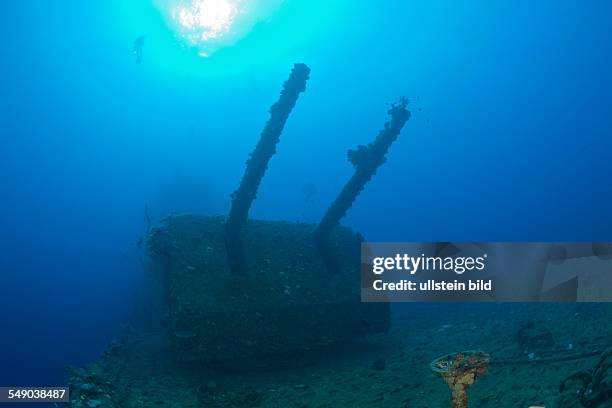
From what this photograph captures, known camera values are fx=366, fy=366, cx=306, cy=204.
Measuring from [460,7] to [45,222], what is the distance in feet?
326

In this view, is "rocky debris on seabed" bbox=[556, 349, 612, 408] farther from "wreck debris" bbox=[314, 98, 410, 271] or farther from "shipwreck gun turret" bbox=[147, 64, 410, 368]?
"wreck debris" bbox=[314, 98, 410, 271]

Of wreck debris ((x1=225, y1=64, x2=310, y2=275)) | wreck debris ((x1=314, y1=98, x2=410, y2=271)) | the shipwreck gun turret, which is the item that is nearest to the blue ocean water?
wreck debris ((x1=314, y1=98, x2=410, y2=271))

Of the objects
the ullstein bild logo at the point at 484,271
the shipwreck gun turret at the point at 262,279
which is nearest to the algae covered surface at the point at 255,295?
the shipwreck gun turret at the point at 262,279

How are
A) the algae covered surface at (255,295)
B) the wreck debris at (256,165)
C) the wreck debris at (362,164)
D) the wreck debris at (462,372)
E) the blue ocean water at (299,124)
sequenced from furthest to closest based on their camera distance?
the blue ocean water at (299,124), the wreck debris at (362,164), the wreck debris at (256,165), the algae covered surface at (255,295), the wreck debris at (462,372)

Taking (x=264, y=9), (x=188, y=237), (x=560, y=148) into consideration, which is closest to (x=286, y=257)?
(x=188, y=237)

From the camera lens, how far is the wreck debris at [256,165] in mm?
8008

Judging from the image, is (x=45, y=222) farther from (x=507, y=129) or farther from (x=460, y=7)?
(x=507, y=129)

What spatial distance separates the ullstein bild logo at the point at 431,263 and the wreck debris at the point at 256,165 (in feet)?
11.2

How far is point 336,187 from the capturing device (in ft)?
343

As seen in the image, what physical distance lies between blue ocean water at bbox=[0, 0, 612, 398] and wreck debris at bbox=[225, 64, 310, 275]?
1364 inches

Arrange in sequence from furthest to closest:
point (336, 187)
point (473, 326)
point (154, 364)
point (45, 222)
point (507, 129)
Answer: point (507, 129)
point (336, 187)
point (45, 222)
point (473, 326)
point (154, 364)

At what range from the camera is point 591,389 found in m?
2.90

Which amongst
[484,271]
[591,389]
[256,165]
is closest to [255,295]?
[256,165]

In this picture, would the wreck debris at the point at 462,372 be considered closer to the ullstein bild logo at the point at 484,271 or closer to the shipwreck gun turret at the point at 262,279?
the ullstein bild logo at the point at 484,271
